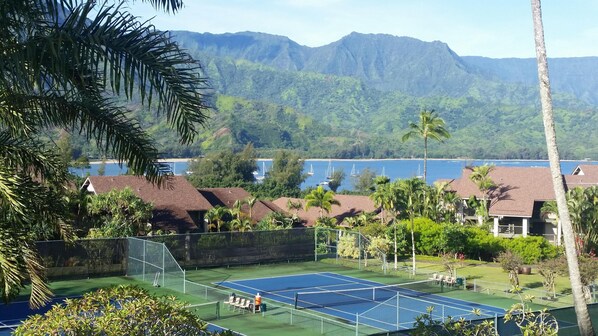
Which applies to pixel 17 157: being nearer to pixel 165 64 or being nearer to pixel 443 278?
pixel 165 64

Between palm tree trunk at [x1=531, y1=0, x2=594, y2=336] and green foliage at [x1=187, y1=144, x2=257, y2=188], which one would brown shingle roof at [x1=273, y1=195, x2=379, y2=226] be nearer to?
green foliage at [x1=187, y1=144, x2=257, y2=188]

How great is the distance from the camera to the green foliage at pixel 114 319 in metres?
8.98

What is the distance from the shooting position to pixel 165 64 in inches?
336

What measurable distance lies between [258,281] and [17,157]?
2953 cm

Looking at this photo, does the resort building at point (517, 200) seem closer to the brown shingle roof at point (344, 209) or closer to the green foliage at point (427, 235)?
the brown shingle roof at point (344, 209)

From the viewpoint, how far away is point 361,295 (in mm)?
35750

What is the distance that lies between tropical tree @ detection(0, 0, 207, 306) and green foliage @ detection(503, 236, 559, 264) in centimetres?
3907

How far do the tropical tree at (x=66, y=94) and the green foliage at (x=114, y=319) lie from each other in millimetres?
773

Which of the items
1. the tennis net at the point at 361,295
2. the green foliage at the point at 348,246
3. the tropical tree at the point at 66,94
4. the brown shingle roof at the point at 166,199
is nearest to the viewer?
the tropical tree at the point at 66,94

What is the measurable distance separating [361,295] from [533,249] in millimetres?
15633

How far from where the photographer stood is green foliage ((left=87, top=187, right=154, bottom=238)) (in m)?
41.7

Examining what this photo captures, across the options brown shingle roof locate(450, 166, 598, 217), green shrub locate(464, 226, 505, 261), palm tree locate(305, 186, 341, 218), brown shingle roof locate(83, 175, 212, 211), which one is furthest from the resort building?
brown shingle roof locate(83, 175, 212, 211)

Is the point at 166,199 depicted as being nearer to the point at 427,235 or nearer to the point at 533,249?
the point at 427,235

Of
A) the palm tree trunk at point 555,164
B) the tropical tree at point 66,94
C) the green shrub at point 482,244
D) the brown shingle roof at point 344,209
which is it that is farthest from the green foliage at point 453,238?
the tropical tree at point 66,94
